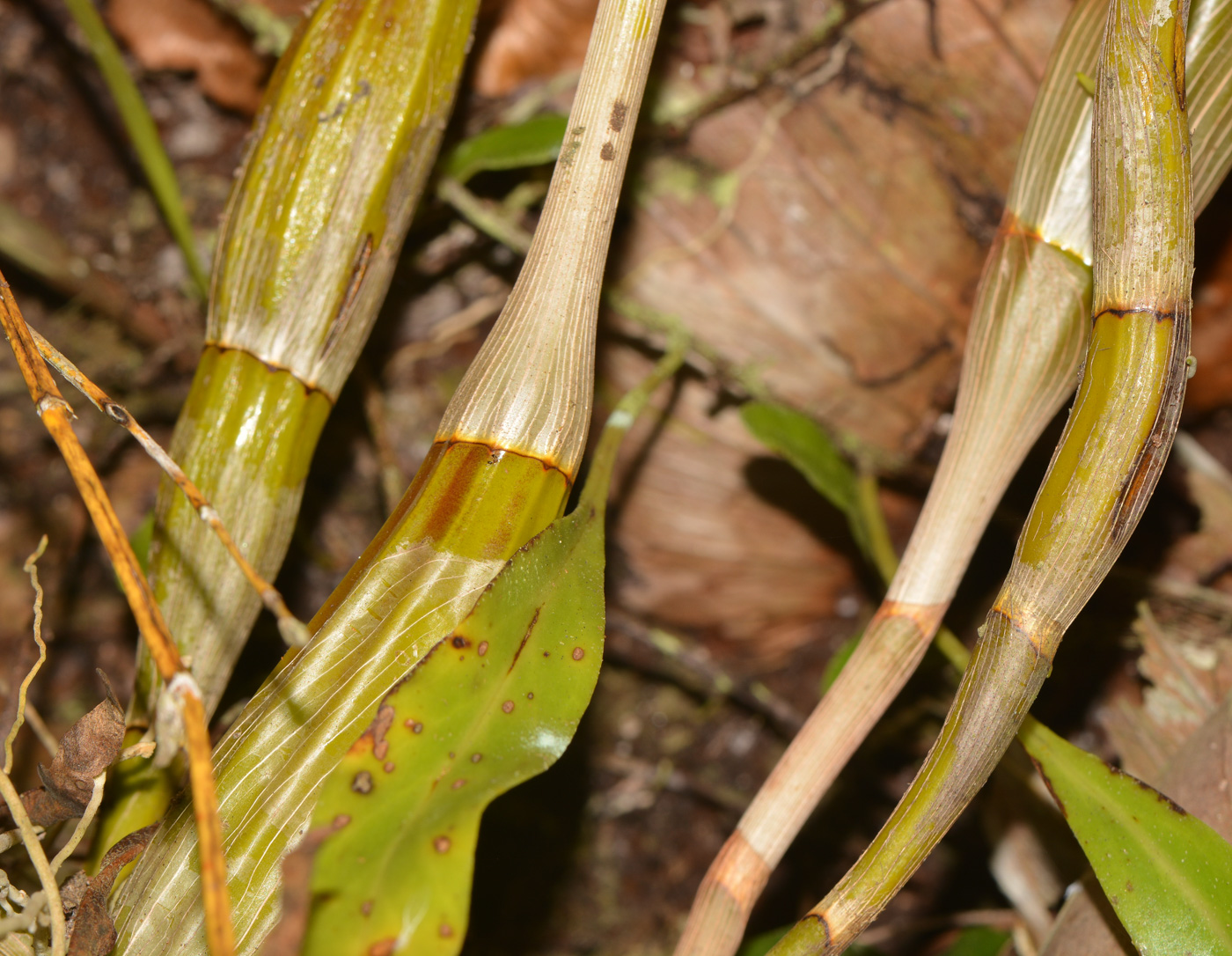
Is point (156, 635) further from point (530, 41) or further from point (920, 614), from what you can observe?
point (530, 41)

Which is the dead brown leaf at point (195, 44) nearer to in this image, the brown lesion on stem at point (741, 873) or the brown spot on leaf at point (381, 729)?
the brown spot on leaf at point (381, 729)

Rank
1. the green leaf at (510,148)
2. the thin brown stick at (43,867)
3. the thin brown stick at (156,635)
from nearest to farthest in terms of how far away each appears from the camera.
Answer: the thin brown stick at (156,635)
the thin brown stick at (43,867)
the green leaf at (510,148)

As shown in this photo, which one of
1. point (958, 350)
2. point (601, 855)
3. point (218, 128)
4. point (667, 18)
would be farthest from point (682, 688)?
point (218, 128)

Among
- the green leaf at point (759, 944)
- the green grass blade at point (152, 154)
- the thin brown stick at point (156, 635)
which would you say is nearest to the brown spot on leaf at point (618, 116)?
the thin brown stick at point (156, 635)

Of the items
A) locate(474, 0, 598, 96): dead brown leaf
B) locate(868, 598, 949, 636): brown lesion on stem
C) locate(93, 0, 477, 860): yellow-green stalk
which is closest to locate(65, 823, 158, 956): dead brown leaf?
locate(93, 0, 477, 860): yellow-green stalk

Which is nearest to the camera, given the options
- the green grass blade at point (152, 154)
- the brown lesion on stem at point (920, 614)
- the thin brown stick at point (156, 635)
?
the thin brown stick at point (156, 635)

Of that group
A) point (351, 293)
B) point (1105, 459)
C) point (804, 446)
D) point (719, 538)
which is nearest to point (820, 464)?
point (804, 446)

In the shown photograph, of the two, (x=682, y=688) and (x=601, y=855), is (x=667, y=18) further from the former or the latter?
(x=601, y=855)
